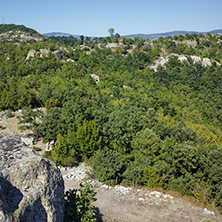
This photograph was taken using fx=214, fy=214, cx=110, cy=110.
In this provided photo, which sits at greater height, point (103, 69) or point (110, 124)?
point (103, 69)

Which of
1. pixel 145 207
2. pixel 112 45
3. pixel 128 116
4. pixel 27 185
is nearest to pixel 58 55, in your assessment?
pixel 128 116

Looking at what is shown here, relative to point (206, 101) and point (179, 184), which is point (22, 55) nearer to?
point (206, 101)

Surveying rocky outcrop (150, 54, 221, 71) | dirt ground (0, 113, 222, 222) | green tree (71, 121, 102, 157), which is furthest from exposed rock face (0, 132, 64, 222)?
rocky outcrop (150, 54, 221, 71)

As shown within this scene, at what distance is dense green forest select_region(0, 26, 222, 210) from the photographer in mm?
16766

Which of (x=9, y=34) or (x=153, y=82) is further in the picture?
(x=9, y=34)

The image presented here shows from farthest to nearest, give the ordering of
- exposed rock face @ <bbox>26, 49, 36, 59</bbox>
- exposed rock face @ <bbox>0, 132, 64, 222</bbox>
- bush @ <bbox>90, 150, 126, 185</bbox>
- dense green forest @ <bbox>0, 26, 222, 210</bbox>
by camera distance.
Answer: exposed rock face @ <bbox>26, 49, 36, 59</bbox>, dense green forest @ <bbox>0, 26, 222, 210</bbox>, bush @ <bbox>90, 150, 126, 185</bbox>, exposed rock face @ <bbox>0, 132, 64, 222</bbox>

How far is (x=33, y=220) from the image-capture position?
17.6 feet

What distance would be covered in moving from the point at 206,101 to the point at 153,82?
54.9 feet

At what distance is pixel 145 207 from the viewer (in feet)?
42.0

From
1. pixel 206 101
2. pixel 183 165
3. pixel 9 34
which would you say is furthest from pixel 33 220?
pixel 9 34

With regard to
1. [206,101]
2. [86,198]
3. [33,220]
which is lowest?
[206,101]

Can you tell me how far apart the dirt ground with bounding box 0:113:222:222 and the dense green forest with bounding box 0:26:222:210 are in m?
1.22

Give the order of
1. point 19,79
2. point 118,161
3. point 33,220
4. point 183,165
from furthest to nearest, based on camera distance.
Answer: point 19,79
point 183,165
point 118,161
point 33,220

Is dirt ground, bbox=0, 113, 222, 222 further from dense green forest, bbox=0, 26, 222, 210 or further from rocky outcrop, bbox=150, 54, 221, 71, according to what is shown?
rocky outcrop, bbox=150, 54, 221, 71
